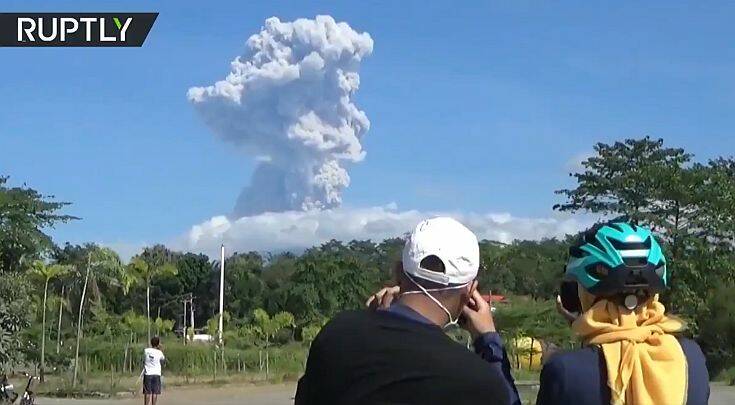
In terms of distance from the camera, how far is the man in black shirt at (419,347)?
8.03 ft

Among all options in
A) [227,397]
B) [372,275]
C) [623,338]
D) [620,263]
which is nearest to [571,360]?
[623,338]

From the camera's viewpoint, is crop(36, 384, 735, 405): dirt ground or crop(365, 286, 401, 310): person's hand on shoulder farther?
crop(36, 384, 735, 405): dirt ground

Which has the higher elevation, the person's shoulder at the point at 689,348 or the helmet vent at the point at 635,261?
the helmet vent at the point at 635,261

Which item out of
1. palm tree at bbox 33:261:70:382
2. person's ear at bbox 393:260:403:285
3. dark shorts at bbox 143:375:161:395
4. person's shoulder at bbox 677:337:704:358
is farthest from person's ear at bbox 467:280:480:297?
palm tree at bbox 33:261:70:382

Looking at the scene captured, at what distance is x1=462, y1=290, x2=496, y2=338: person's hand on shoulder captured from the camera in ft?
9.11

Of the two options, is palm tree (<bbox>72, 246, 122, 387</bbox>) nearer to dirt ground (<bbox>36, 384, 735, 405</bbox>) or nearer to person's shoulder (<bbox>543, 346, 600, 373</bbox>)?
dirt ground (<bbox>36, 384, 735, 405</bbox>)

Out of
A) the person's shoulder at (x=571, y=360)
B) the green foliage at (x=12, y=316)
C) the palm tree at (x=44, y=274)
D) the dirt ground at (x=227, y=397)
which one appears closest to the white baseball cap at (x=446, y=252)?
the person's shoulder at (x=571, y=360)

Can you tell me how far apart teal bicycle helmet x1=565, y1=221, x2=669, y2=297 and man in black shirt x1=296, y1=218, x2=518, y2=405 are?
28 cm

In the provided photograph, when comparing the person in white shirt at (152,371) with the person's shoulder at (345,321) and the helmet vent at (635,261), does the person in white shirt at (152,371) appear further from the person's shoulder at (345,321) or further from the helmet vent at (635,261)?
the helmet vent at (635,261)

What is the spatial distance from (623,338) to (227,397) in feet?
79.4

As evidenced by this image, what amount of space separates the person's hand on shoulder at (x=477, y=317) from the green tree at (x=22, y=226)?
749 inches

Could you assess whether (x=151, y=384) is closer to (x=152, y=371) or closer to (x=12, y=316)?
(x=152, y=371)

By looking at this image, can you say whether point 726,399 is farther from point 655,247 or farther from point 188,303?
point 188,303

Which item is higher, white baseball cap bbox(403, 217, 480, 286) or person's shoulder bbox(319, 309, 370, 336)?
white baseball cap bbox(403, 217, 480, 286)
